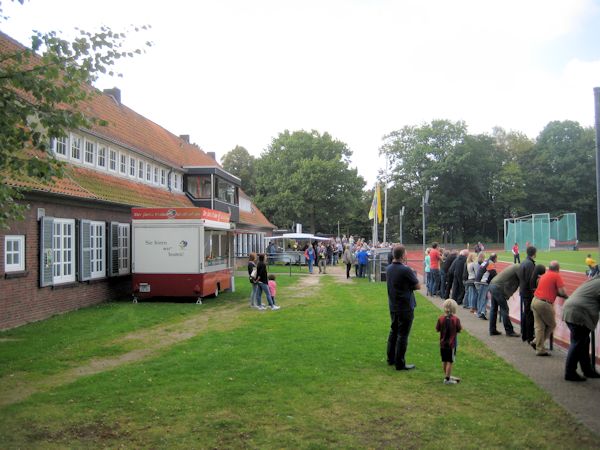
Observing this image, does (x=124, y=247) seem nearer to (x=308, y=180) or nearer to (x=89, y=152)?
(x=89, y=152)

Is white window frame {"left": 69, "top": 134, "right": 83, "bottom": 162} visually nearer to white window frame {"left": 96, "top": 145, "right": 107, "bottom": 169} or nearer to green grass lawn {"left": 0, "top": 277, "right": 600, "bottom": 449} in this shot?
white window frame {"left": 96, "top": 145, "right": 107, "bottom": 169}

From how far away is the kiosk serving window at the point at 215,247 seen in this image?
727 inches

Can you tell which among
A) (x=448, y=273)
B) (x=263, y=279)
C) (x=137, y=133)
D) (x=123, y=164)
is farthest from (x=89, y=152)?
(x=448, y=273)

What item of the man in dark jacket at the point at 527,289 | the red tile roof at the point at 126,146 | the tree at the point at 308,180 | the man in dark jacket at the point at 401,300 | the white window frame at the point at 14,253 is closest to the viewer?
the man in dark jacket at the point at 401,300

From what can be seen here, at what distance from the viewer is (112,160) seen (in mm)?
21516

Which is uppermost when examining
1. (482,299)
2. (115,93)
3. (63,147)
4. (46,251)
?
(115,93)

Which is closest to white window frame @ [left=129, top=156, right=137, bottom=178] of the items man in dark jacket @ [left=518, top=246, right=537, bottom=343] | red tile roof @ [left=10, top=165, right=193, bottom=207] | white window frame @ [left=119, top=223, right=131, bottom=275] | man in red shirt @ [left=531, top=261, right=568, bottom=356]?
red tile roof @ [left=10, top=165, right=193, bottom=207]

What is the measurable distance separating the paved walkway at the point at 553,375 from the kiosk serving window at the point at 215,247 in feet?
29.4

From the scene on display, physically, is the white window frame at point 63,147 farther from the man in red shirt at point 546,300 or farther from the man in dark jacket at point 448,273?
the man in red shirt at point 546,300

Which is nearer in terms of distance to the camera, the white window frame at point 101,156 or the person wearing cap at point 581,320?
the person wearing cap at point 581,320

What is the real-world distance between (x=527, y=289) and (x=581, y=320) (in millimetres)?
2850

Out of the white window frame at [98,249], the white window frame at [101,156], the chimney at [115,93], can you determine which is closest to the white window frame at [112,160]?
the white window frame at [101,156]

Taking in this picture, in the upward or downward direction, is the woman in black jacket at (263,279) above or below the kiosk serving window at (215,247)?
below

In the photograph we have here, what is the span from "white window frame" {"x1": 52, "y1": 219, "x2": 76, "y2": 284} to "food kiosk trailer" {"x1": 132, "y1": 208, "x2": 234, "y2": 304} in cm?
193
